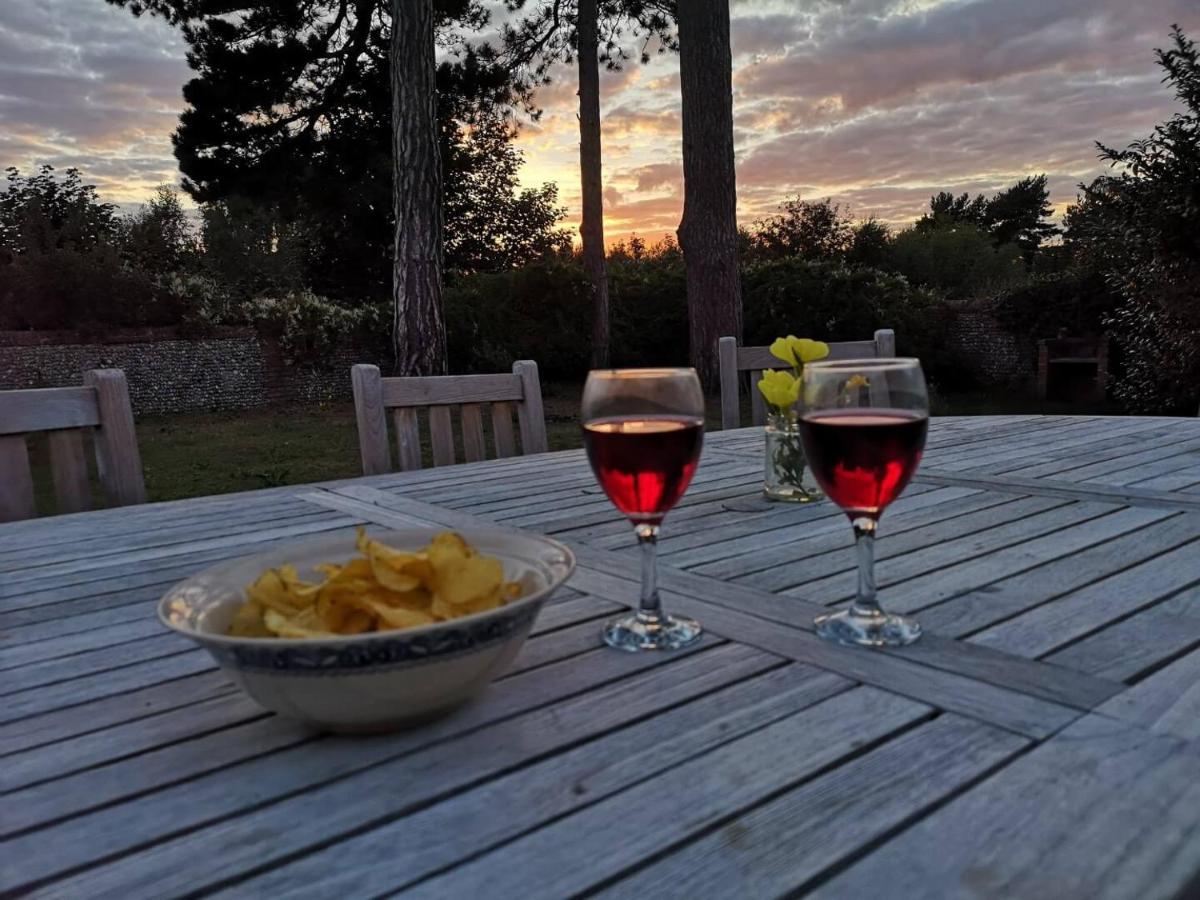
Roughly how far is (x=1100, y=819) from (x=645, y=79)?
42.1 feet

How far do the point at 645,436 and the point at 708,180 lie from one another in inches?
298

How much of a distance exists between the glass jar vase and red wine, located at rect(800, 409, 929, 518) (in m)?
0.67

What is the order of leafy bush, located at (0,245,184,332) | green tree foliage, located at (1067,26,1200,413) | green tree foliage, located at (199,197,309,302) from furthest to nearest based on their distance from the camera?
green tree foliage, located at (199,197,309,302)
leafy bush, located at (0,245,184,332)
green tree foliage, located at (1067,26,1200,413)

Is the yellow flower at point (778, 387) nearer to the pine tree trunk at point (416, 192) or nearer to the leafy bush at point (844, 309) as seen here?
the pine tree trunk at point (416, 192)

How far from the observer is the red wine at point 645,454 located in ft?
2.25

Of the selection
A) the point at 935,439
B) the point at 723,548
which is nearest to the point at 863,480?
the point at 723,548

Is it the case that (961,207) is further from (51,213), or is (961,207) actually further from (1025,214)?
(51,213)

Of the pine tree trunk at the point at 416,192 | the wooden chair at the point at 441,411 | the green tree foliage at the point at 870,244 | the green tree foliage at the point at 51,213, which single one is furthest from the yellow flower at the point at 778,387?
the green tree foliage at the point at 870,244

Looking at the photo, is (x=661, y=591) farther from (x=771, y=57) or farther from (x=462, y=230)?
(x=462, y=230)

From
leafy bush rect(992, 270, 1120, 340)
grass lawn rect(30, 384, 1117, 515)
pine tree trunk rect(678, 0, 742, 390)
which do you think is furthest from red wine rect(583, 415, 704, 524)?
leafy bush rect(992, 270, 1120, 340)

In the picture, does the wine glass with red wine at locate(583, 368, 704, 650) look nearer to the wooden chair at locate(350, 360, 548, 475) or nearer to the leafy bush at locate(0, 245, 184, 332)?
the wooden chair at locate(350, 360, 548, 475)

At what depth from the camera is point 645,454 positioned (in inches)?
27.0

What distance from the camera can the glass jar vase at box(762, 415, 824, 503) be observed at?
1369mm

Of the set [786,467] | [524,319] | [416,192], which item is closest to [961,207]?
[524,319]
